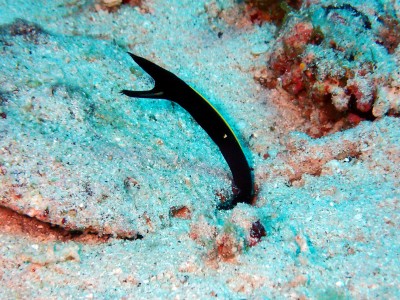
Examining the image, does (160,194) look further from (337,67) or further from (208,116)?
(337,67)

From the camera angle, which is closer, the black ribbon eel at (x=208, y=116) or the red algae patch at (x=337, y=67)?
the black ribbon eel at (x=208, y=116)

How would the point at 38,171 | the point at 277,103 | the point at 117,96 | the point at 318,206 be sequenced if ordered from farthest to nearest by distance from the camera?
1. the point at 277,103
2. the point at 117,96
3. the point at 318,206
4. the point at 38,171

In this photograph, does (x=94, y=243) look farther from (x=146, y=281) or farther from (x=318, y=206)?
(x=318, y=206)

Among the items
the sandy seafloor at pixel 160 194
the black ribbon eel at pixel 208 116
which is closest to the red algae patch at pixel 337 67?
the sandy seafloor at pixel 160 194

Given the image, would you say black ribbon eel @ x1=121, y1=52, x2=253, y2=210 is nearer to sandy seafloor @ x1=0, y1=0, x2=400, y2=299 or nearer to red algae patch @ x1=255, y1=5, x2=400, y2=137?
sandy seafloor @ x1=0, y1=0, x2=400, y2=299

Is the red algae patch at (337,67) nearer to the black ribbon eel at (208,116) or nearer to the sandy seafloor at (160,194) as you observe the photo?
the sandy seafloor at (160,194)

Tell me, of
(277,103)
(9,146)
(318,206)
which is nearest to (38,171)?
(9,146)
